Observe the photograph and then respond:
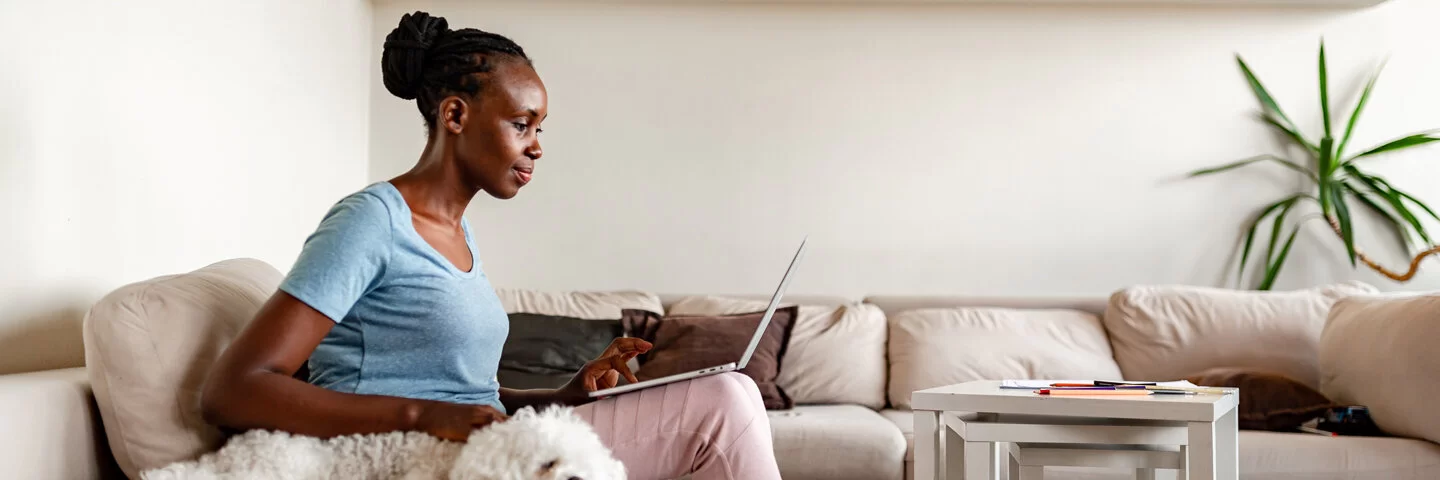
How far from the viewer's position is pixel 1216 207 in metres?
3.96

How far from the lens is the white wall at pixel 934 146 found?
396 cm

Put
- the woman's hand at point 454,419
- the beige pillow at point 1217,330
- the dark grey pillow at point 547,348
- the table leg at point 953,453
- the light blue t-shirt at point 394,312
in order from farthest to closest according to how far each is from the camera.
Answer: the beige pillow at point 1217,330, the dark grey pillow at point 547,348, the table leg at point 953,453, the light blue t-shirt at point 394,312, the woman's hand at point 454,419

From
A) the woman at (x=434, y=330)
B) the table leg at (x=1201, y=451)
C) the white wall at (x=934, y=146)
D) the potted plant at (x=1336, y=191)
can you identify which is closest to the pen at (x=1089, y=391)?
the table leg at (x=1201, y=451)

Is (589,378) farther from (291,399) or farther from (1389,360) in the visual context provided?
(1389,360)

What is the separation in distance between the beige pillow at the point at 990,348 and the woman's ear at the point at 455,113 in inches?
77.6

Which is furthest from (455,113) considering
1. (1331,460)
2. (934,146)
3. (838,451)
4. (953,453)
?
(934,146)

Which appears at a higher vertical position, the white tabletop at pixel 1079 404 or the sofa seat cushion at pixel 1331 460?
the white tabletop at pixel 1079 404

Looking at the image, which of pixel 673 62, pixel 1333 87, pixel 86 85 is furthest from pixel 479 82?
pixel 1333 87

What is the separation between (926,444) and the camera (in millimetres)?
1895

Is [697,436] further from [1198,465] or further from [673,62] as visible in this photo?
[673,62]

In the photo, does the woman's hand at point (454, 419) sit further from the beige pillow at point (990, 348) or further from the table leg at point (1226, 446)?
the beige pillow at point (990, 348)

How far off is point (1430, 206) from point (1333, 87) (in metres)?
0.55

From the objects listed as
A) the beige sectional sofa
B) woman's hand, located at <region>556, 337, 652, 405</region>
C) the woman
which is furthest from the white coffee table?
the beige sectional sofa

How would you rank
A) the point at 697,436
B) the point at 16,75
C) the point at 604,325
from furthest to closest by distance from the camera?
the point at 604,325, the point at 16,75, the point at 697,436
